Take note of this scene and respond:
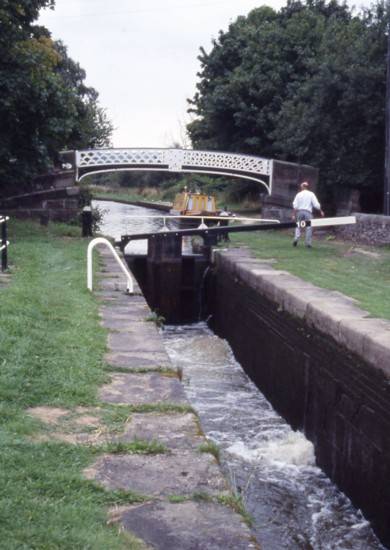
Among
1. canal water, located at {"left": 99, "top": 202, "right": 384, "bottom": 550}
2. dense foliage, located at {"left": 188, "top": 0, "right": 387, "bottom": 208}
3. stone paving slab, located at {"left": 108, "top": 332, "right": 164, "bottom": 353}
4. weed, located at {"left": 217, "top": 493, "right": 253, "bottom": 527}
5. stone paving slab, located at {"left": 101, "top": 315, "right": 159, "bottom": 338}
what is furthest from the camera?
dense foliage, located at {"left": 188, "top": 0, "right": 387, "bottom": 208}

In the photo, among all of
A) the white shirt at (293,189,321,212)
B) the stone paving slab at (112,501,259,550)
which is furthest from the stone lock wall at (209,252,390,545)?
the white shirt at (293,189,321,212)

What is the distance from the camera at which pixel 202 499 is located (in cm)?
376

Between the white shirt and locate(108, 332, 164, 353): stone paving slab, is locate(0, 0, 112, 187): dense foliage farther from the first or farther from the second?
locate(108, 332, 164, 353): stone paving slab

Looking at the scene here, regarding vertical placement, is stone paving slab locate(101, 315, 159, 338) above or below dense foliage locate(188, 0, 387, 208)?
below

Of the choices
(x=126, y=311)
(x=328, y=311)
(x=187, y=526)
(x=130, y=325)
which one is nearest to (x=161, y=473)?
(x=187, y=526)

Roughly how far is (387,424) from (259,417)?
3.41 m

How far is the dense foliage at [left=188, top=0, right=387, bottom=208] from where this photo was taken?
68.2 feet

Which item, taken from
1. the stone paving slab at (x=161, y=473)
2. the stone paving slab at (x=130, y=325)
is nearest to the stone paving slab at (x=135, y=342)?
the stone paving slab at (x=130, y=325)

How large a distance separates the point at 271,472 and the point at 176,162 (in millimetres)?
18355

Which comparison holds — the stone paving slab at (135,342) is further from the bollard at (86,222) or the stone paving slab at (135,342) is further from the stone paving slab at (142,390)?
the bollard at (86,222)

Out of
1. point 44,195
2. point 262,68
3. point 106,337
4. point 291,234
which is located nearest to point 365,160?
point 291,234

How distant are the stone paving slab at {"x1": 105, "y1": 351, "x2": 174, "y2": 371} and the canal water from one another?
3.58 feet

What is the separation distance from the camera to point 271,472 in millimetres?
7383

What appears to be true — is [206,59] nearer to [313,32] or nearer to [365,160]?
[313,32]
